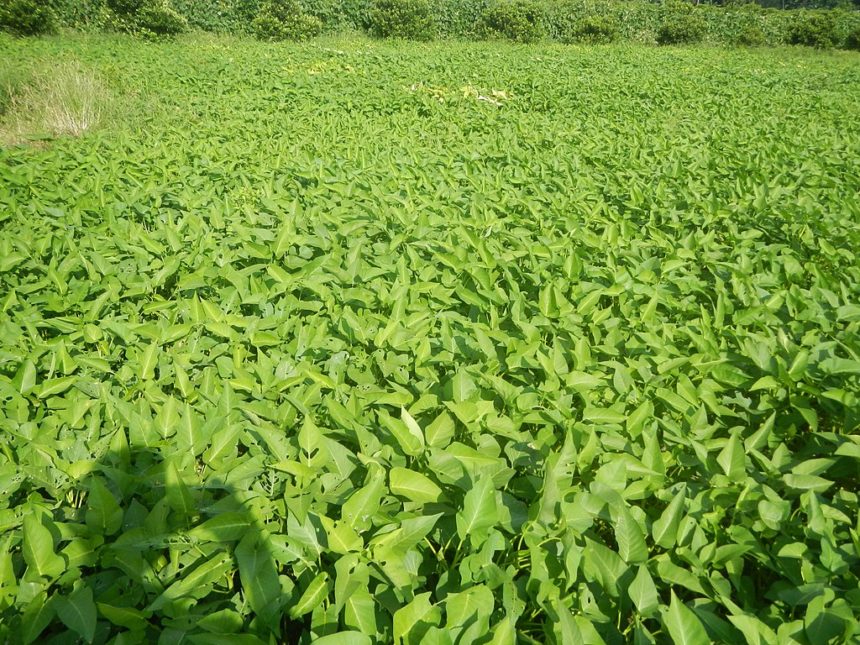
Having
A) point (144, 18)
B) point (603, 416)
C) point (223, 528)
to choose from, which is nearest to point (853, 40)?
point (144, 18)

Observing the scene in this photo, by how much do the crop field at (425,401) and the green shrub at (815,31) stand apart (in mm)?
24118

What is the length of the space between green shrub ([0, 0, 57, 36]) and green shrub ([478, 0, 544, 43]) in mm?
15545

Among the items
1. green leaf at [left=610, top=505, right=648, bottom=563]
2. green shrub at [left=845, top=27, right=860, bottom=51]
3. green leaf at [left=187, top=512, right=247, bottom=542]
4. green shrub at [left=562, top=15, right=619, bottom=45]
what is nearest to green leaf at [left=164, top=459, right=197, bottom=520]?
green leaf at [left=187, top=512, right=247, bottom=542]

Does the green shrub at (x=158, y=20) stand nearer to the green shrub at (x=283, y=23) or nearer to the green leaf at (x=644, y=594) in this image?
the green shrub at (x=283, y=23)

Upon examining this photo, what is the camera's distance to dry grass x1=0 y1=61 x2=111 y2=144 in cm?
711

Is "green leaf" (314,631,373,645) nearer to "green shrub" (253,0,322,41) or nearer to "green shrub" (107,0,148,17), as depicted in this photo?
"green shrub" (107,0,148,17)

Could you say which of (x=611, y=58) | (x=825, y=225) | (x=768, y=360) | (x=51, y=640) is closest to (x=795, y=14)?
(x=611, y=58)

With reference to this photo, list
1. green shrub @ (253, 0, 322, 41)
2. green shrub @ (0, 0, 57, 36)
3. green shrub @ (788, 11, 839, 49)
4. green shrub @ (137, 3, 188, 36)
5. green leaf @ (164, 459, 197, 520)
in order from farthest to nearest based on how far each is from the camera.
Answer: green shrub @ (788, 11, 839, 49)
green shrub @ (253, 0, 322, 41)
green shrub @ (137, 3, 188, 36)
green shrub @ (0, 0, 57, 36)
green leaf @ (164, 459, 197, 520)

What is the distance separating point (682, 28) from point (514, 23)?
8.07 m

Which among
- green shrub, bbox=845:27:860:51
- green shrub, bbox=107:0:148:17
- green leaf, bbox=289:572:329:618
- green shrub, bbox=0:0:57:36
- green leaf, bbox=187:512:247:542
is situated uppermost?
green shrub, bbox=845:27:860:51

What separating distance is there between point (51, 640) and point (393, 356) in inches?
56.1

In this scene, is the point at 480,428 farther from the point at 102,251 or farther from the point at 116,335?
the point at 102,251

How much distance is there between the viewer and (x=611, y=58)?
53.8ft

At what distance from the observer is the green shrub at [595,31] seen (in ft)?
74.6
